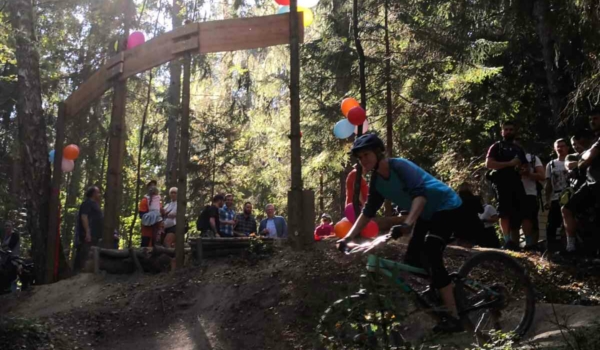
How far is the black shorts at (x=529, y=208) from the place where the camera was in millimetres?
8119

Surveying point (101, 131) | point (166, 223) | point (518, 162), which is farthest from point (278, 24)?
point (101, 131)

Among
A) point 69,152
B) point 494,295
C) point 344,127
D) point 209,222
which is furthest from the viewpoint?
point 69,152

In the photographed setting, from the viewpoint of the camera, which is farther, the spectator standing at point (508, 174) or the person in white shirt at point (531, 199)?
the person in white shirt at point (531, 199)

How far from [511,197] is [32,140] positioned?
8236 millimetres

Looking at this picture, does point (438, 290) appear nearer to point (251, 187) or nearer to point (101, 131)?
point (101, 131)

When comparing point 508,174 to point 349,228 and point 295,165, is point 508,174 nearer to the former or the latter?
point 349,228

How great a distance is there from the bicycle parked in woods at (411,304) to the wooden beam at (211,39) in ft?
14.9

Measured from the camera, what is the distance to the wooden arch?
8.50m

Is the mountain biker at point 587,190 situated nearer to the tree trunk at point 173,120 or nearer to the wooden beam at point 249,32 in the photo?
the wooden beam at point 249,32

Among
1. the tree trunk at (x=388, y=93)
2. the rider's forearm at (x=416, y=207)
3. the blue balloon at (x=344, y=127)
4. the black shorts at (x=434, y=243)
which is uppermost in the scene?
the tree trunk at (x=388, y=93)

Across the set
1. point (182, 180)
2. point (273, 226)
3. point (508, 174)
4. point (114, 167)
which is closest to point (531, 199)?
point (508, 174)

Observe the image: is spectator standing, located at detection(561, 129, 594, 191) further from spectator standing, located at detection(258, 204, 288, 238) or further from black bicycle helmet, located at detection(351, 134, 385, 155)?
spectator standing, located at detection(258, 204, 288, 238)

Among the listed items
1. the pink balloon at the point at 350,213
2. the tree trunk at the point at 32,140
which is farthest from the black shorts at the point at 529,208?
the tree trunk at the point at 32,140

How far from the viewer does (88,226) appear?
10.8 meters
